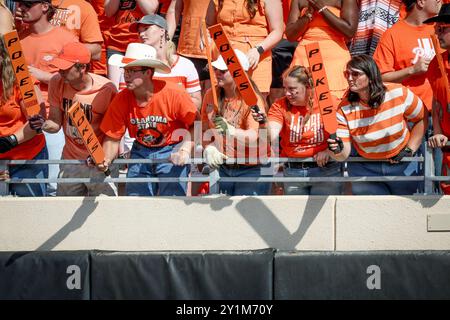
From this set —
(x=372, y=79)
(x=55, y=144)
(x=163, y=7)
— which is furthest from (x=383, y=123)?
(x=163, y=7)

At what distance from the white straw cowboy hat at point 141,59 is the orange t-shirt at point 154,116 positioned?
18cm

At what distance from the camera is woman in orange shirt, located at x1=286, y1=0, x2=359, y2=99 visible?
9672 mm

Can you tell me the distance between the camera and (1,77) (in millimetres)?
9125

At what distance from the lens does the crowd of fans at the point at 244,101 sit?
8.51m

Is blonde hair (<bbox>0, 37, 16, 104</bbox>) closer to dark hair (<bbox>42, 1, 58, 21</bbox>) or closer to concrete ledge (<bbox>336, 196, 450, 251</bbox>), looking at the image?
dark hair (<bbox>42, 1, 58, 21</bbox>)

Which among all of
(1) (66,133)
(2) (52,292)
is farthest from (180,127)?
(2) (52,292)

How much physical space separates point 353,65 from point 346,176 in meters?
0.83

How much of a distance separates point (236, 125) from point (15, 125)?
5.90 ft

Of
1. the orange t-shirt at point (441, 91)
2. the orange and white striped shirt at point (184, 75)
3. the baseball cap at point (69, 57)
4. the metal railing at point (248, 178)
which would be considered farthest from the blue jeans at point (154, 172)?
the orange t-shirt at point (441, 91)

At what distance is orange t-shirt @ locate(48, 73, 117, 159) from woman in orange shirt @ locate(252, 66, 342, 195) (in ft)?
4.56

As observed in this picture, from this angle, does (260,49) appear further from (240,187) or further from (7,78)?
(7,78)
